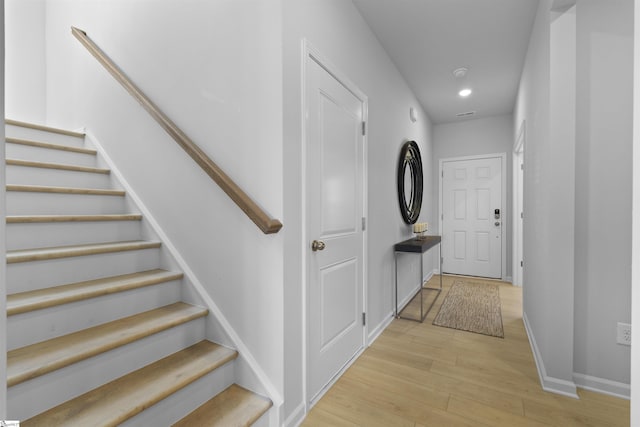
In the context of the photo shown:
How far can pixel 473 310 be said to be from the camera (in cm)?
336

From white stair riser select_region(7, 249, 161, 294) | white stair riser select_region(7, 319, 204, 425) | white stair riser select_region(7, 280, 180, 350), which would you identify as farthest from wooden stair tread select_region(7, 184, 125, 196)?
white stair riser select_region(7, 319, 204, 425)

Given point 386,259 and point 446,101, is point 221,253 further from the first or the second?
point 446,101

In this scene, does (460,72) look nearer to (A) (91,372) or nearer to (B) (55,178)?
(B) (55,178)

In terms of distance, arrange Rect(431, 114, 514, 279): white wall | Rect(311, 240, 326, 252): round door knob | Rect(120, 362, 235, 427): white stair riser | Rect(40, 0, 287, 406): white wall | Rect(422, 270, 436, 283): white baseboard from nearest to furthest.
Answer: Rect(120, 362, 235, 427): white stair riser < Rect(40, 0, 287, 406): white wall < Rect(311, 240, 326, 252): round door knob < Rect(422, 270, 436, 283): white baseboard < Rect(431, 114, 514, 279): white wall

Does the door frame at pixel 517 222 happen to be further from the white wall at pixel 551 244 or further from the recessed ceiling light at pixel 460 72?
the white wall at pixel 551 244

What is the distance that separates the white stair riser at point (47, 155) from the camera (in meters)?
2.10

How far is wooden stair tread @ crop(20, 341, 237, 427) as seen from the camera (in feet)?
3.72

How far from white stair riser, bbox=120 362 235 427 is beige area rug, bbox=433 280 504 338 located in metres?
2.12

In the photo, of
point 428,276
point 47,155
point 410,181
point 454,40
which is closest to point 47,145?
point 47,155

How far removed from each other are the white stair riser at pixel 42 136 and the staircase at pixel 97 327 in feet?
0.96

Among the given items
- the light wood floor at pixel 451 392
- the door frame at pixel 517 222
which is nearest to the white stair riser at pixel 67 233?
the light wood floor at pixel 451 392

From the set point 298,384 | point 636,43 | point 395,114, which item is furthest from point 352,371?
point 395,114

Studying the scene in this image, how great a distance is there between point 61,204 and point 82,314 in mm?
898

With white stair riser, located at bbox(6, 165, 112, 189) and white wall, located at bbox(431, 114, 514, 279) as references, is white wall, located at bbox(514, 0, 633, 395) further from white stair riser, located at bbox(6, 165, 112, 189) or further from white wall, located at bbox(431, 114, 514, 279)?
white stair riser, located at bbox(6, 165, 112, 189)
